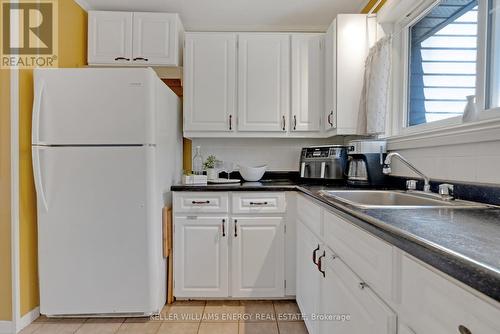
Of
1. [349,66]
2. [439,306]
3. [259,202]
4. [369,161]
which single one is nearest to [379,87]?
[349,66]

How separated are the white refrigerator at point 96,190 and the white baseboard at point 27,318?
108 mm

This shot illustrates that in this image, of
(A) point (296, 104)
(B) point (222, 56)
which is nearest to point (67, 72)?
(B) point (222, 56)

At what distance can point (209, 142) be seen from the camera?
9.07 feet

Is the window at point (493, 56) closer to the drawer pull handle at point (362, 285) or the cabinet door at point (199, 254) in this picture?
the drawer pull handle at point (362, 285)

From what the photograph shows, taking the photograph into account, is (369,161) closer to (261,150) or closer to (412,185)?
(412,185)

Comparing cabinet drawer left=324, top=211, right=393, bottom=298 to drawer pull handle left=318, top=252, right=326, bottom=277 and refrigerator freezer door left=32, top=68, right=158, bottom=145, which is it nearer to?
drawer pull handle left=318, top=252, right=326, bottom=277

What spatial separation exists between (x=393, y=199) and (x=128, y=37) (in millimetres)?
2369

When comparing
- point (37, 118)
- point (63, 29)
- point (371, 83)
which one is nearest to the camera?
point (37, 118)

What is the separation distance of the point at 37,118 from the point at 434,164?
92.8 inches

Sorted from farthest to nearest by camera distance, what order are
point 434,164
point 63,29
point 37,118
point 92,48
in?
1. point 92,48
2. point 63,29
3. point 37,118
4. point 434,164

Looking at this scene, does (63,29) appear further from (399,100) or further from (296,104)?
(399,100)

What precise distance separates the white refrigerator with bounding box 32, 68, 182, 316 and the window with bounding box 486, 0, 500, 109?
5.96 ft

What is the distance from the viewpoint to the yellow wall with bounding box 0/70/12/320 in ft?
5.94

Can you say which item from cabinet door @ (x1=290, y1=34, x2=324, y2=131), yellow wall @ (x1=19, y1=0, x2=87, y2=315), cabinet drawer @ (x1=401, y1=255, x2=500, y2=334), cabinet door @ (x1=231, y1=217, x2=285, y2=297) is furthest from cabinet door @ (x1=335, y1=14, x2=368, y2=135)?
yellow wall @ (x1=19, y1=0, x2=87, y2=315)
